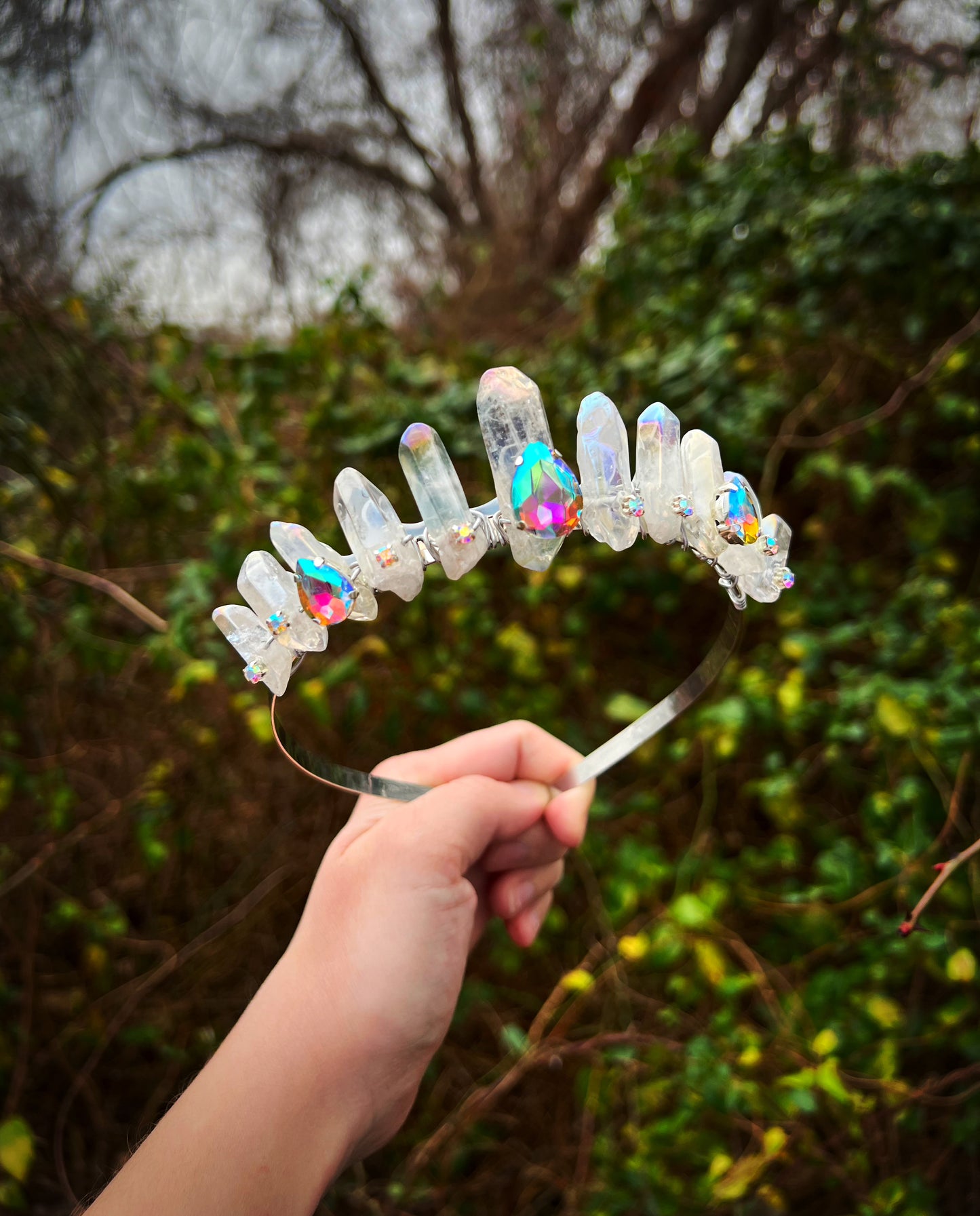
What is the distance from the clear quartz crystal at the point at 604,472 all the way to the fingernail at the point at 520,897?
529 mm

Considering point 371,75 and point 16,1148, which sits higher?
point 371,75

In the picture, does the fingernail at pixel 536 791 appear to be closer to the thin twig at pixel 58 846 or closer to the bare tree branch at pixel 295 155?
the thin twig at pixel 58 846

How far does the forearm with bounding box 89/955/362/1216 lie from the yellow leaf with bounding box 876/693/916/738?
87 centimetres

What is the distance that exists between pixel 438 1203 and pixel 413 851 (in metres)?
0.98

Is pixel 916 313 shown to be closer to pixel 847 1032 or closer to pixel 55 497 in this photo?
pixel 847 1032

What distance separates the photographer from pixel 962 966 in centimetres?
90

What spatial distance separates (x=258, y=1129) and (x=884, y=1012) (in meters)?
0.86

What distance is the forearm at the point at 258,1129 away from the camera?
24.4 inches

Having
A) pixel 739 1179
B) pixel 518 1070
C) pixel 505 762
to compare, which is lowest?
pixel 739 1179

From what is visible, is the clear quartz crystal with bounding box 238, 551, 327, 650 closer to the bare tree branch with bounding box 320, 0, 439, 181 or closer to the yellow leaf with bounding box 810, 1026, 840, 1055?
the yellow leaf with bounding box 810, 1026, 840, 1055

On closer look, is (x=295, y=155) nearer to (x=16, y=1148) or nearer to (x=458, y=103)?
(x=458, y=103)

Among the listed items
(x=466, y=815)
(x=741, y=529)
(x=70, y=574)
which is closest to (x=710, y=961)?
(x=466, y=815)

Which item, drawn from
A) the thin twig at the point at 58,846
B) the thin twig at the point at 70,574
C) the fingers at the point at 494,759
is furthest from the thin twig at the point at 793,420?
the thin twig at the point at 58,846

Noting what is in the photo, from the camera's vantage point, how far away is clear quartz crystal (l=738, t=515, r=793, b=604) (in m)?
0.89
